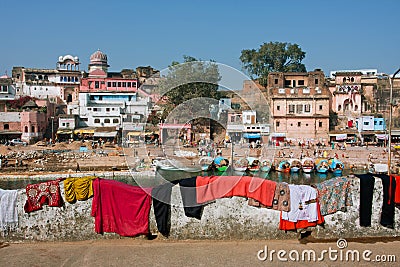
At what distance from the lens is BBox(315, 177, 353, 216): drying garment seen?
7.90 metres

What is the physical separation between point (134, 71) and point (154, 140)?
22.3 meters

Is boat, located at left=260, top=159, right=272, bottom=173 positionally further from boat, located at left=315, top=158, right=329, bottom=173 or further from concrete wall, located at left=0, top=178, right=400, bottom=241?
concrete wall, located at left=0, top=178, right=400, bottom=241

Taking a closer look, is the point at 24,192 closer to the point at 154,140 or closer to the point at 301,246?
the point at 301,246

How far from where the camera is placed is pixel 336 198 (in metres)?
7.93

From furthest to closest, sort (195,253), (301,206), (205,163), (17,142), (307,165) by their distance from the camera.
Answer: (17,142), (205,163), (307,165), (301,206), (195,253)

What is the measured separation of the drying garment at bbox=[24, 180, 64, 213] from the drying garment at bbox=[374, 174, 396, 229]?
6368 mm

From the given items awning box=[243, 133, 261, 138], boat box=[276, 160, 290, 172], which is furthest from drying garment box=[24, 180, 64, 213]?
awning box=[243, 133, 261, 138]

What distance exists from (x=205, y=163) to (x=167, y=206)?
21.4 metres

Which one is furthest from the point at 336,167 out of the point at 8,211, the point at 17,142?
the point at 17,142

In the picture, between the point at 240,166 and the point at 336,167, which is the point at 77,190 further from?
the point at 336,167

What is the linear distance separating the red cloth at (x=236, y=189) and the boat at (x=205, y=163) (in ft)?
68.8

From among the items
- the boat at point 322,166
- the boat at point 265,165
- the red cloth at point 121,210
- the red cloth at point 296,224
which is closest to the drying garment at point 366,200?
the red cloth at point 296,224

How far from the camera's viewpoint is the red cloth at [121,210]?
311 inches

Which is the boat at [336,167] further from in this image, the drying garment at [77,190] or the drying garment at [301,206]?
the drying garment at [77,190]
